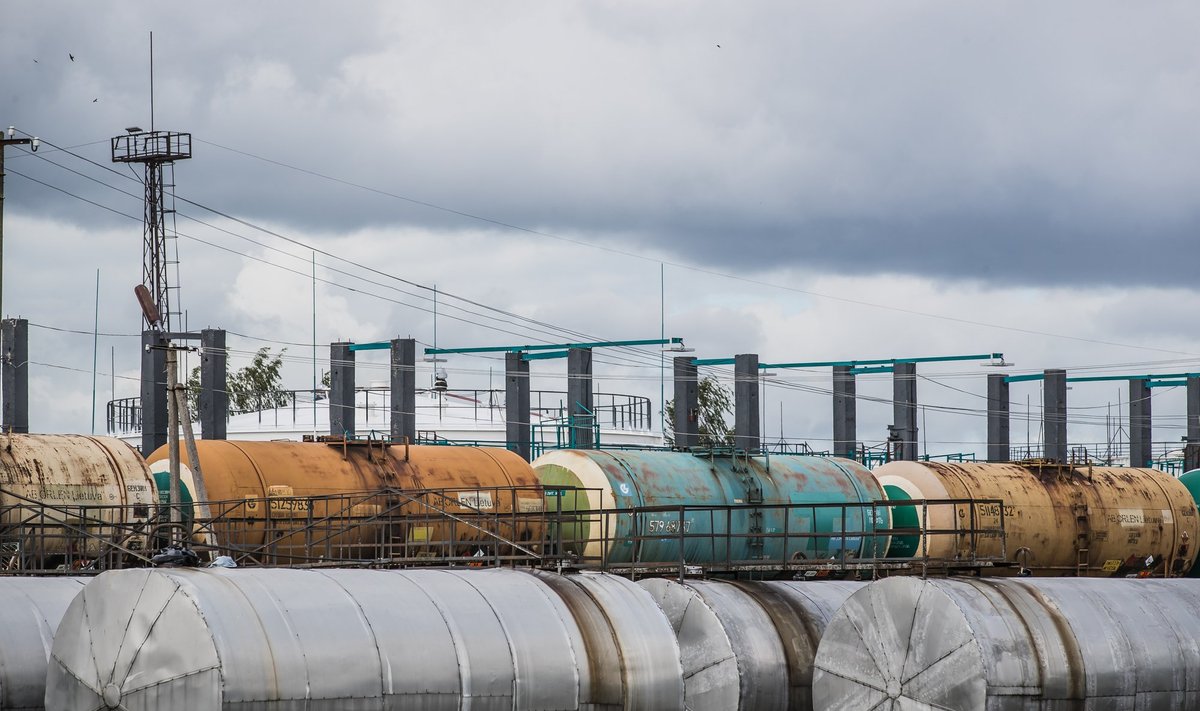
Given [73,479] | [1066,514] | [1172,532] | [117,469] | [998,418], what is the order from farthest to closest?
[998,418] → [1172,532] → [1066,514] → [117,469] → [73,479]

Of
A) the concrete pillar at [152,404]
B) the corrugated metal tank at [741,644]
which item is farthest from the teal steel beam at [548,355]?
the corrugated metal tank at [741,644]

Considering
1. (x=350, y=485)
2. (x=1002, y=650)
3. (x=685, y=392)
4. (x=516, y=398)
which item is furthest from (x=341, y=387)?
(x=1002, y=650)

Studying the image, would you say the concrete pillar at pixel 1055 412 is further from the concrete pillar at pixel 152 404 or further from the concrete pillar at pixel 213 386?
the concrete pillar at pixel 152 404

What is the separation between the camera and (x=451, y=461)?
117ft

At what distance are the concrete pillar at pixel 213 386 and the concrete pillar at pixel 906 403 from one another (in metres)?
31.1

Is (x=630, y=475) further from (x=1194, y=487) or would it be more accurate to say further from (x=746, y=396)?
(x=746, y=396)

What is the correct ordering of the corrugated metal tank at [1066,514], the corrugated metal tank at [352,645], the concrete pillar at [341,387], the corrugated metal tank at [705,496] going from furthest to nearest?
the concrete pillar at [341,387]
the corrugated metal tank at [1066,514]
the corrugated metal tank at [705,496]
the corrugated metal tank at [352,645]

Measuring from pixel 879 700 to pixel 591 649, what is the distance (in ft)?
12.3

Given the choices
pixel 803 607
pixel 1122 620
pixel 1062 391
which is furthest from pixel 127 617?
pixel 1062 391

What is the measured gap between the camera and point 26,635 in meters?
18.3

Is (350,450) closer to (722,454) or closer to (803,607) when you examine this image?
(722,454)

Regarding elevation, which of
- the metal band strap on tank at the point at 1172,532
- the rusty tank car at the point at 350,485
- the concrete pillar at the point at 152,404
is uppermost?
the concrete pillar at the point at 152,404

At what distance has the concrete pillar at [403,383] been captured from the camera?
62.0m

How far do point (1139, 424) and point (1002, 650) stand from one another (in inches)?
2529
